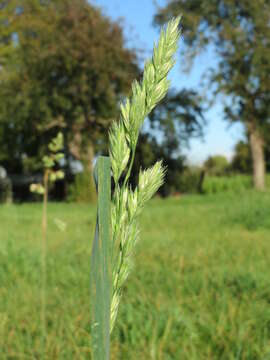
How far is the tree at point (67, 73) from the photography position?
69.5 ft

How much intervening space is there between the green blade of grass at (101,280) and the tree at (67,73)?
2072 cm

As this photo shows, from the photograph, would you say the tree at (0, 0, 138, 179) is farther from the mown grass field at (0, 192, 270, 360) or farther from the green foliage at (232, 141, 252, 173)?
the green foliage at (232, 141, 252, 173)

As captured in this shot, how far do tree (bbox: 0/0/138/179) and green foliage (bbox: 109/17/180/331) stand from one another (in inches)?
815

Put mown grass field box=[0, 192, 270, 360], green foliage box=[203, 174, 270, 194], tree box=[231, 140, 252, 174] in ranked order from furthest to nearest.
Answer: tree box=[231, 140, 252, 174], green foliage box=[203, 174, 270, 194], mown grass field box=[0, 192, 270, 360]

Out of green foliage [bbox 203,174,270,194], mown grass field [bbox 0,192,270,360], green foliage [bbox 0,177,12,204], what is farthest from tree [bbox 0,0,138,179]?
mown grass field [bbox 0,192,270,360]

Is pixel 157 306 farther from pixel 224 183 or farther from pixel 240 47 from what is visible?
pixel 224 183

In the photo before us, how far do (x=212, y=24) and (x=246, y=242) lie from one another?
754 inches

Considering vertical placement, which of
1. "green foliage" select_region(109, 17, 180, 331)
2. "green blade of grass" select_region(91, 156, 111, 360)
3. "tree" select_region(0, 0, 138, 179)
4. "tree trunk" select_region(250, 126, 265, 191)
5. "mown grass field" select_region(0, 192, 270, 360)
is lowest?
"mown grass field" select_region(0, 192, 270, 360)

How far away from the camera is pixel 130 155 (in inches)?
13.4

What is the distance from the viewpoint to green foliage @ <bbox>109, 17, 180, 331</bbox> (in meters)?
0.33

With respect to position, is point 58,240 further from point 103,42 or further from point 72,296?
point 103,42

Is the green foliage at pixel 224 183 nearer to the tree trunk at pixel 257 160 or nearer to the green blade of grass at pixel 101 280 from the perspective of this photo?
the tree trunk at pixel 257 160

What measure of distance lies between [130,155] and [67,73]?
73.4 feet

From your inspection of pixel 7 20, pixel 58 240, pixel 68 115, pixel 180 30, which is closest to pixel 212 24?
pixel 68 115
